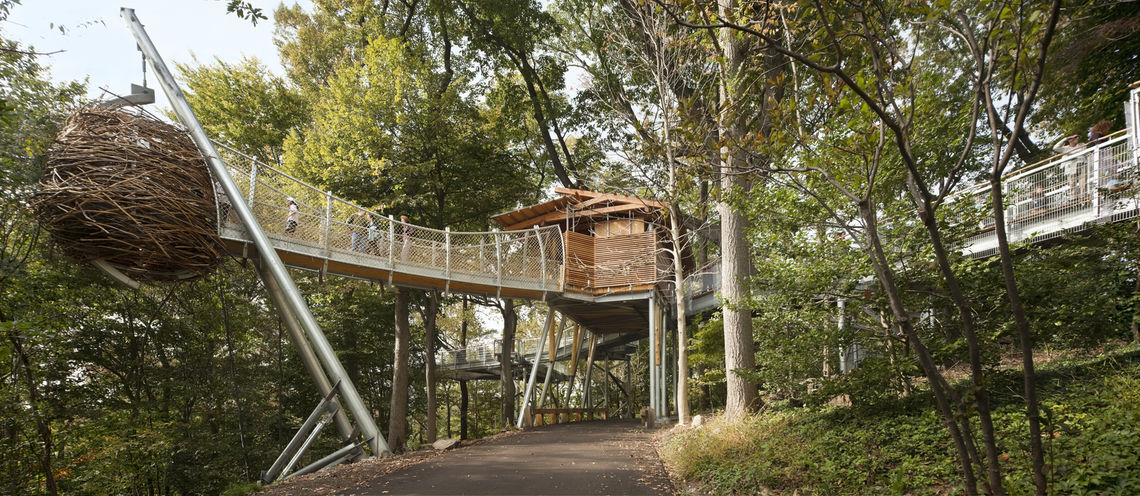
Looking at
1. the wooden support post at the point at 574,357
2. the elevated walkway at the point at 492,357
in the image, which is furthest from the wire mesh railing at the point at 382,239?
the elevated walkway at the point at 492,357

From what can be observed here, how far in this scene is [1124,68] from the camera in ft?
34.9

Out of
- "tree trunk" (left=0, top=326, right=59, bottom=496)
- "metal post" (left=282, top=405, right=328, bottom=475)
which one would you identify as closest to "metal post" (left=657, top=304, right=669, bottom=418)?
"metal post" (left=282, top=405, right=328, bottom=475)

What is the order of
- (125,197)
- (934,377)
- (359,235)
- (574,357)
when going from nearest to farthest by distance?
(934,377) < (125,197) < (359,235) < (574,357)

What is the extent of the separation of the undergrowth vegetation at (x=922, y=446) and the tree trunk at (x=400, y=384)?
29.3 feet

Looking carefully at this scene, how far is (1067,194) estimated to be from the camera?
8750 mm

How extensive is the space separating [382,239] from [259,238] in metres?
2.55

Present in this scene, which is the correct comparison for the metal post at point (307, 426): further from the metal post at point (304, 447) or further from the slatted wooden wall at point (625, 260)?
the slatted wooden wall at point (625, 260)

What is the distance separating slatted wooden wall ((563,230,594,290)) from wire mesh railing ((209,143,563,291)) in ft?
1.49

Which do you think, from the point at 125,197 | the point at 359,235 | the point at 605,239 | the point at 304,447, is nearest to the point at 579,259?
the point at 605,239

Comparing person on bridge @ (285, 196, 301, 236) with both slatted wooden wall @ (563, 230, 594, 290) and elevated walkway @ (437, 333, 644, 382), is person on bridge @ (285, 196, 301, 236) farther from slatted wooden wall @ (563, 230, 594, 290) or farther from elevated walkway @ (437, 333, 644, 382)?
elevated walkway @ (437, 333, 644, 382)

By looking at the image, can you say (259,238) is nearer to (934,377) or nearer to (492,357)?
(934,377)

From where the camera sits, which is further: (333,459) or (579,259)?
(579,259)

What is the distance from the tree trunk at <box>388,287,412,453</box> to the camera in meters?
14.5

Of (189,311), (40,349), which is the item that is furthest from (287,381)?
(40,349)
